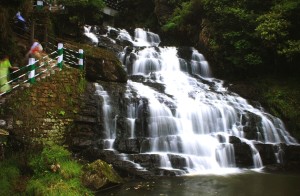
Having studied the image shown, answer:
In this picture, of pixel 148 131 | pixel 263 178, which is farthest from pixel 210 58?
pixel 263 178

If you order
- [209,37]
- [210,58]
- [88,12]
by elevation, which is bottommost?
[210,58]

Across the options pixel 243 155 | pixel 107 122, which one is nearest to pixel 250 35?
pixel 243 155

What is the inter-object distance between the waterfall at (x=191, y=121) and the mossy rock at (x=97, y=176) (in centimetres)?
274

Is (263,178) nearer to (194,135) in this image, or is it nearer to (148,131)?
(194,135)

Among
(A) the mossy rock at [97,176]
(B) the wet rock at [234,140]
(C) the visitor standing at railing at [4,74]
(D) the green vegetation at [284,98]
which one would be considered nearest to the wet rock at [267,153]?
(B) the wet rock at [234,140]

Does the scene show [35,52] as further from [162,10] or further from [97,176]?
[162,10]

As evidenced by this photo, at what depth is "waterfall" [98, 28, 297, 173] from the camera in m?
13.1

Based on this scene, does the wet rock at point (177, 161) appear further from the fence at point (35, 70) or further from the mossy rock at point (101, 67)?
the fence at point (35, 70)

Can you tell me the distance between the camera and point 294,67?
20.5 m

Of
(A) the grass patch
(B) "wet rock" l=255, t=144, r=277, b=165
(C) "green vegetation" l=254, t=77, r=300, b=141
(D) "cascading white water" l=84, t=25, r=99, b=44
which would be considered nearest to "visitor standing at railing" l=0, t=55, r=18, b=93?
(A) the grass patch

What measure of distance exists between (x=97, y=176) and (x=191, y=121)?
6913 mm

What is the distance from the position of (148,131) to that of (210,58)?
11.7 meters

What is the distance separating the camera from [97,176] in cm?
934

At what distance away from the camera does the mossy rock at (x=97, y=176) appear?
919cm
